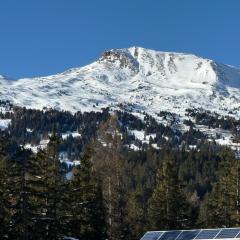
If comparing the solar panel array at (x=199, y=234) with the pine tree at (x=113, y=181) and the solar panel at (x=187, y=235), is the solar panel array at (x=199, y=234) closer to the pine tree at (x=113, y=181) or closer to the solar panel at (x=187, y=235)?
the solar panel at (x=187, y=235)

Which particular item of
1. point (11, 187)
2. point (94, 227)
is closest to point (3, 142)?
point (11, 187)

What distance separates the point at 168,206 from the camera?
3110 inches

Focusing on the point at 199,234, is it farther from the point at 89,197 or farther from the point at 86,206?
the point at 86,206

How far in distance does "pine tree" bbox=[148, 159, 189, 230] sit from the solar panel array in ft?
53.8

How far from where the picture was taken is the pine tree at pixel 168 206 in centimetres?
7838

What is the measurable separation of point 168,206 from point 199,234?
2206cm

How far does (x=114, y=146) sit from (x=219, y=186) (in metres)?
15.2

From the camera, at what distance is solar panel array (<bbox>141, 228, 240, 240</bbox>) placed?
178 ft

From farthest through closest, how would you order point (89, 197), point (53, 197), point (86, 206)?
point (86, 206)
point (89, 197)
point (53, 197)

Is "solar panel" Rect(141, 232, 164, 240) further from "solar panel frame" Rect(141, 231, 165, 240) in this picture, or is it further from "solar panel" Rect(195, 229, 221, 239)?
"solar panel" Rect(195, 229, 221, 239)

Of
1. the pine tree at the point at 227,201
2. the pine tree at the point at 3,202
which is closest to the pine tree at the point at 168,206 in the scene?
the pine tree at the point at 227,201

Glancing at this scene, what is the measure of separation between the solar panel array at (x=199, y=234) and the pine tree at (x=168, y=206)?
16408 millimetres

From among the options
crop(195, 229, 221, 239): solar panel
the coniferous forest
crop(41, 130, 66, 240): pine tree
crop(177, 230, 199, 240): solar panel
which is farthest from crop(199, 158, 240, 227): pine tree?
crop(41, 130, 66, 240): pine tree

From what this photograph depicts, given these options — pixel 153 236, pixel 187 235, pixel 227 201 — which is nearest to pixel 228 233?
pixel 187 235
